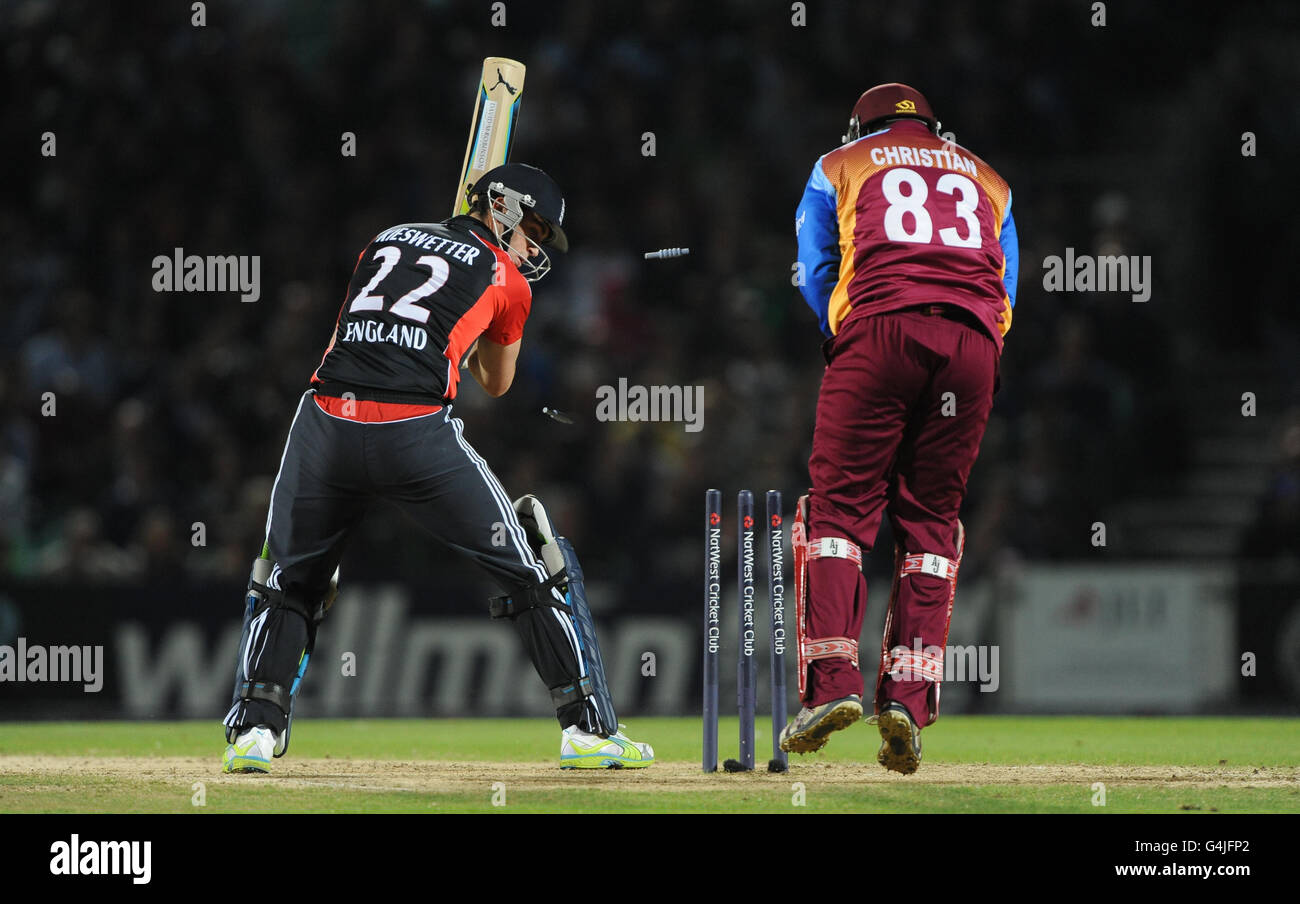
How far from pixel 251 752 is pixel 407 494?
3.87ft

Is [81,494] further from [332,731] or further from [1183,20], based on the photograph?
[1183,20]

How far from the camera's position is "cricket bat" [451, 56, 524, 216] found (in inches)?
331

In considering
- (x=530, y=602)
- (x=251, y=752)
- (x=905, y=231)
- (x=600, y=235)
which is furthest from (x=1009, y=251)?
(x=600, y=235)

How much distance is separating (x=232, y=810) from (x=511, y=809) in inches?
36.4

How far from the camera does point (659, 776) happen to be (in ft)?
23.0

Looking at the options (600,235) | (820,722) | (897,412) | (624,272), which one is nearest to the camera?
(820,722)

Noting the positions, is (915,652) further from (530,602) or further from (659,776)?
(530,602)

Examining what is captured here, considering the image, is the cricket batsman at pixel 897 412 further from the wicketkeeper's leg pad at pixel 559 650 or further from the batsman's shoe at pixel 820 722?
the wicketkeeper's leg pad at pixel 559 650

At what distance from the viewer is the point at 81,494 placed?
14508mm

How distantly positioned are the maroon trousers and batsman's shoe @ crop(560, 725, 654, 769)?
0.86m

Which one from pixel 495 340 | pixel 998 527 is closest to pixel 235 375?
pixel 998 527

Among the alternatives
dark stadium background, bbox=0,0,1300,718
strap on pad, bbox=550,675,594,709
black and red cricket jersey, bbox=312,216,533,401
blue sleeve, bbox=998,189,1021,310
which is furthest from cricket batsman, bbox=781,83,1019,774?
dark stadium background, bbox=0,0,1300,718

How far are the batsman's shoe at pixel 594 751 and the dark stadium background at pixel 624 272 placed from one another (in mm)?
5960

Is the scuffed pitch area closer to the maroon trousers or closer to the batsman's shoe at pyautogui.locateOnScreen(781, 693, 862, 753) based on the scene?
the batsman's shoe at pyautogui.locateOnScreen(781, 693, 862, 753)
